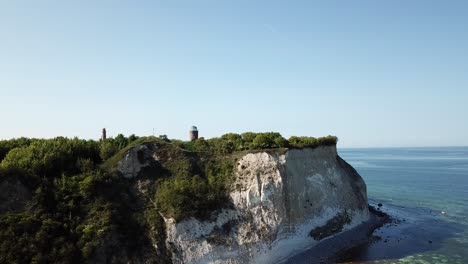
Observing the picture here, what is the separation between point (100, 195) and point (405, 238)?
31.9 m

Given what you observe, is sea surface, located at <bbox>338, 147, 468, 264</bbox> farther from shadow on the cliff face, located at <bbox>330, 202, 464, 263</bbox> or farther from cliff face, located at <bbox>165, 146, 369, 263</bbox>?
cliff face, located at <bbox>165, 146, 369, 263</bbox>

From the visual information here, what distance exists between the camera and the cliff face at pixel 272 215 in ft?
97.5

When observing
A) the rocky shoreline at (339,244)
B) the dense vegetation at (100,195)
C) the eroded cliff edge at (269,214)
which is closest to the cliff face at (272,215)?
the eroded cliff edge at (269,214)

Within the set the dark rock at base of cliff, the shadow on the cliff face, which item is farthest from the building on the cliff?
the shadow on the cliff face

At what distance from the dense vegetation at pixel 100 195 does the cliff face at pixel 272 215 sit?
4.20 feet

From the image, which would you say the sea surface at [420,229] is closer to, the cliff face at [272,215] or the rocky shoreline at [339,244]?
the rocky shoreline at [339,244]

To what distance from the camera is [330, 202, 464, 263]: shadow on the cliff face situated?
3334 centimetres

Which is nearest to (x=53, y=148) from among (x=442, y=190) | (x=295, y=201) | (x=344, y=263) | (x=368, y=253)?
(x=295, y=201)

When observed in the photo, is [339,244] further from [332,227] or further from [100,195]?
[100,195]

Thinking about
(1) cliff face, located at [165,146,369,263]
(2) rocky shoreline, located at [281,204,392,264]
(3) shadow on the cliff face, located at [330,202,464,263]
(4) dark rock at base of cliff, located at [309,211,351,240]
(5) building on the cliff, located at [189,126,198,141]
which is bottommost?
(3) shadow on the cliff face, located at [330,202,464,263]

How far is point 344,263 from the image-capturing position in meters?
31.5

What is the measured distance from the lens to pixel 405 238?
38.4m

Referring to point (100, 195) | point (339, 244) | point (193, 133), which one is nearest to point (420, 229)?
point (339, 244)

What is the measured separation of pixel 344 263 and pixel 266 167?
1116 centimetres
